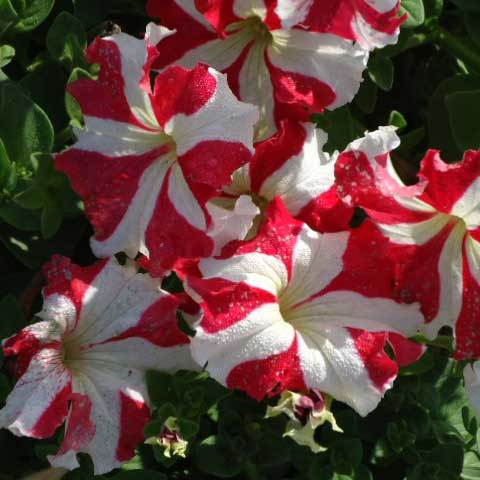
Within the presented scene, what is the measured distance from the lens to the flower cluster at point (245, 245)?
1.01 m

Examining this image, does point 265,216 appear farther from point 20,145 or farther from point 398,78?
point 398,78

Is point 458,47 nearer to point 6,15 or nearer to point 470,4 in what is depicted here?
point 470,4

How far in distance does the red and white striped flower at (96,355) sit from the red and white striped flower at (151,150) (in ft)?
0.17

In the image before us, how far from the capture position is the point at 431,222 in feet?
3.53

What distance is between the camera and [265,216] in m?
1.13

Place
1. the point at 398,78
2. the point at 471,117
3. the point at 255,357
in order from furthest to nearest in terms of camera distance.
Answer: the point at 398,78 → the point at 471,117 → the point at 255,357

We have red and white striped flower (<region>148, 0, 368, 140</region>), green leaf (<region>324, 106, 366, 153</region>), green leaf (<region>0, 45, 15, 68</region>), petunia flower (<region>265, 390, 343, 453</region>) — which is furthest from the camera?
green leaf (<region>324, 106, 366, 153</region>)

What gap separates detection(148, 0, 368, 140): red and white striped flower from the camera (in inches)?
42.9

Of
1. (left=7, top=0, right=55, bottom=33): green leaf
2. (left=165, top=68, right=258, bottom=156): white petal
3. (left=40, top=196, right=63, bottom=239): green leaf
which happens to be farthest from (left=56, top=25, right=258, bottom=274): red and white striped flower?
(left=7, top=0, right=55, bottom=33): green leaf

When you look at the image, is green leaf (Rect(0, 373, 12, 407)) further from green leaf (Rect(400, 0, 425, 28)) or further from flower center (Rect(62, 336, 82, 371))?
green leaf (Rect(400, 0, 425, 28))

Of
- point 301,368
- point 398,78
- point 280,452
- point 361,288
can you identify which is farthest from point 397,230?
point 398,78

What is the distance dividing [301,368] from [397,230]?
0.64ft

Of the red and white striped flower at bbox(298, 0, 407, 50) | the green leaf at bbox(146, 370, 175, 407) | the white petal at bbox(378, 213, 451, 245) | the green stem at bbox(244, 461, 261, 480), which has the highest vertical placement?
the red and white striped flower at bbox(298, 0, 407, 50)

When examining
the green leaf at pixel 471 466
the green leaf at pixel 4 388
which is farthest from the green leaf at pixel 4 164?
the green leaf at pixel 471 466
